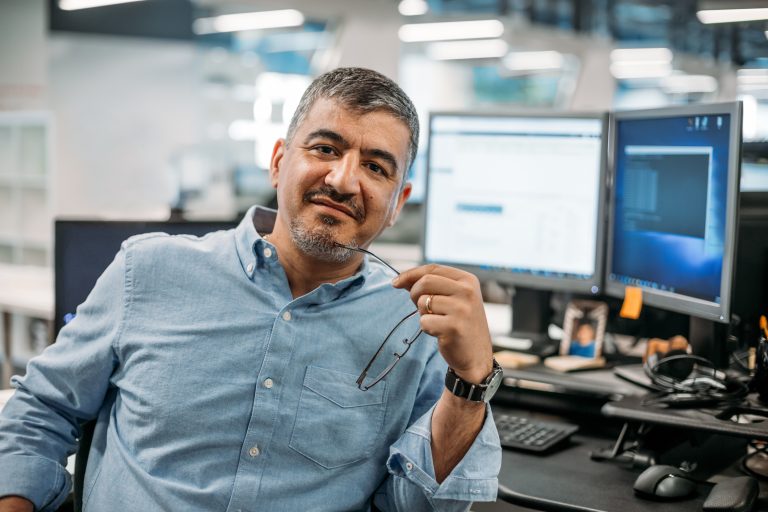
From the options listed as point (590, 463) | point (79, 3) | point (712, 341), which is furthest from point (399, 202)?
point (79, 3)

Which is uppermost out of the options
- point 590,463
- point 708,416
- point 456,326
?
point 456,326

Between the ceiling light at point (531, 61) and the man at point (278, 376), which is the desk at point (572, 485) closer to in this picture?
the man at point (278, 376)

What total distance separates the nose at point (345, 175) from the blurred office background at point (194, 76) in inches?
101

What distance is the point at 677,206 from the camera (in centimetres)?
183

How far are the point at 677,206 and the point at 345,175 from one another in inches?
34.1

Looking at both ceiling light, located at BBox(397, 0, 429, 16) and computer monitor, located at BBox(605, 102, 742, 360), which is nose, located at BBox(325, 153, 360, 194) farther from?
ceiling light, located at BBox(397, 0, 429, 16)

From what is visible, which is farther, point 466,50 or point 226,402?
point 466,50

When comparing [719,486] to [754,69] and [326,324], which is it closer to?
[326,324]

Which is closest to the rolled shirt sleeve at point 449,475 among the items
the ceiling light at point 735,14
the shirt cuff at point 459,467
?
the shirt cuff at point 459,467

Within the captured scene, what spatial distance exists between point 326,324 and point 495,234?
944 mm

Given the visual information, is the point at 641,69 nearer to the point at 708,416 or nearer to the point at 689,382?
the point at 689,382

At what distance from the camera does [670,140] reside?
1869mm

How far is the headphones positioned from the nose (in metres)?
0.75

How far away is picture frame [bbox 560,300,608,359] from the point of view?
2113 mm
